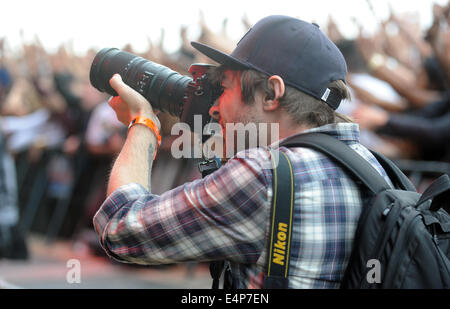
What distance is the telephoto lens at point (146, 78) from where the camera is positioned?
1.72 m

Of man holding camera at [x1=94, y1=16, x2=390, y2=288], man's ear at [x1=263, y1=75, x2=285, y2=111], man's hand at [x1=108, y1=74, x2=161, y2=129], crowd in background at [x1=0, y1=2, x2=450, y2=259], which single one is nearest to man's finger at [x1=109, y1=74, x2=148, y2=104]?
man's hand at [x1=108, y1=74, x2=161, y2=129]

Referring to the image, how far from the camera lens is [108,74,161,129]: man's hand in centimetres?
164

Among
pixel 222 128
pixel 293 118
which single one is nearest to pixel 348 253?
pixel 293 118

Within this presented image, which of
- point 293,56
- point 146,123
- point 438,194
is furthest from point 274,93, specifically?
point 438,194

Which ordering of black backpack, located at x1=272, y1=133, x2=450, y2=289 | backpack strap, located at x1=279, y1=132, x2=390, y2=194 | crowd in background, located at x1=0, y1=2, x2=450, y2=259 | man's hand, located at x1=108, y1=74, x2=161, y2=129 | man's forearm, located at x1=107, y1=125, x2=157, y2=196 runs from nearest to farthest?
black backpack, located at x1=272, y1=133, x2=450, y2=289
backpack strap, located at x1=279, y1=132, x2=390, y2=194
man's forearm, located at x1=107, y1=125, x2=157, y2=196
man's hand, located at x1=108, y1=74, x2=161, y2=129
crowd in background, located at x1=0, y1=2, x2=450, y2=259

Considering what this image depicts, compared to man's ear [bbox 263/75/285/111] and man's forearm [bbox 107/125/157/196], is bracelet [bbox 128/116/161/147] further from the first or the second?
man's ear [bbox 263/75/285/111]

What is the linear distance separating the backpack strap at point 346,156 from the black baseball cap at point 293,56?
14 cm

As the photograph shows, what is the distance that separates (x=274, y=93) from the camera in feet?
4.96

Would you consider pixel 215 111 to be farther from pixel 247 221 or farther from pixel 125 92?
pixel 247 221

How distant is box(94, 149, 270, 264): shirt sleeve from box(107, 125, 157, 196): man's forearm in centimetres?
8

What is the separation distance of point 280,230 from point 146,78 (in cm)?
72

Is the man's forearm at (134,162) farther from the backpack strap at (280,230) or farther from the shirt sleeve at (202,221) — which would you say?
the backpack strap at (280,230)
